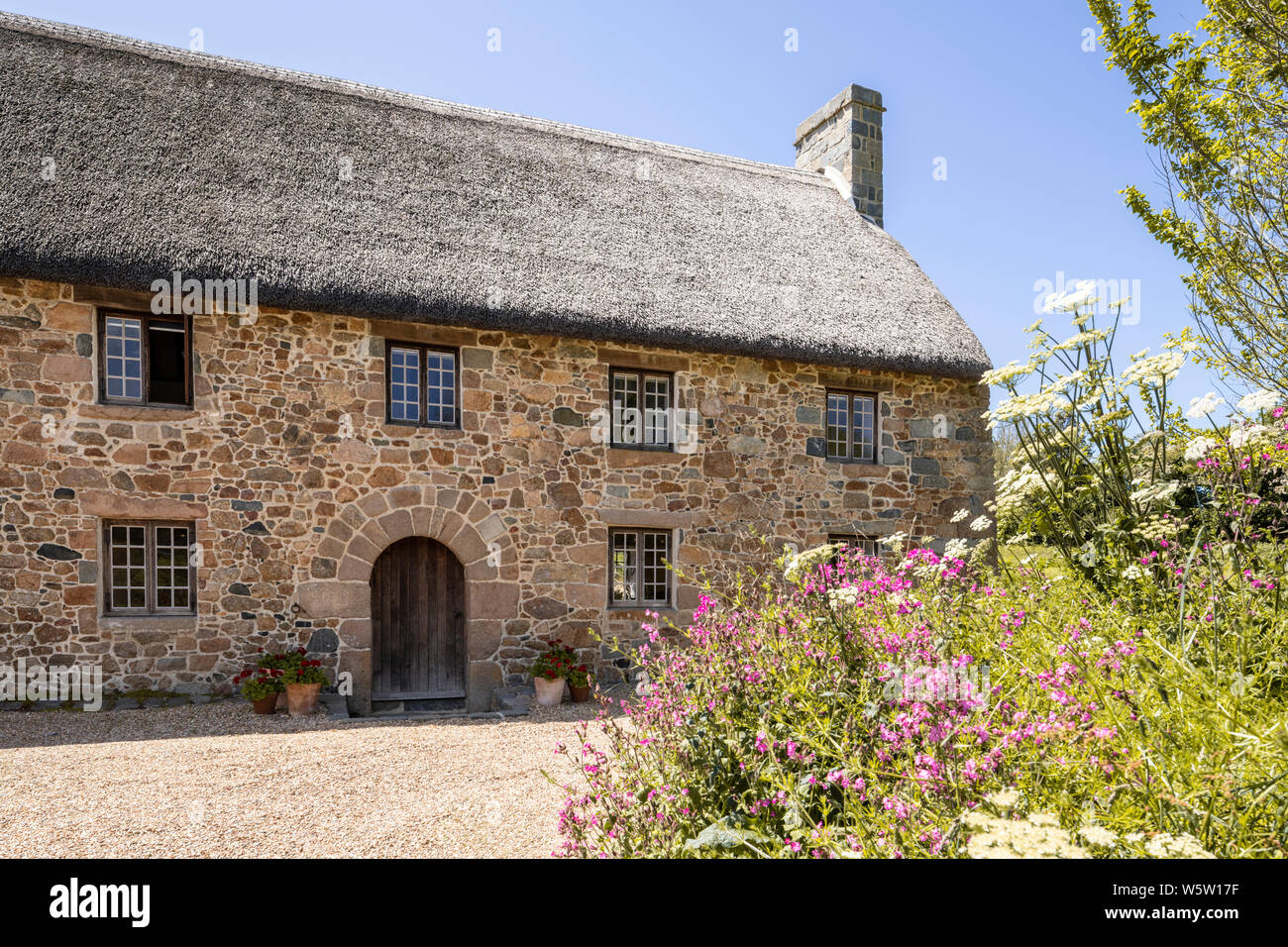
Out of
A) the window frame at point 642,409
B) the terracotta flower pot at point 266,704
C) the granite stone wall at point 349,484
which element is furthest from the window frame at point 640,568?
the terracotta flower pot at point 266,704

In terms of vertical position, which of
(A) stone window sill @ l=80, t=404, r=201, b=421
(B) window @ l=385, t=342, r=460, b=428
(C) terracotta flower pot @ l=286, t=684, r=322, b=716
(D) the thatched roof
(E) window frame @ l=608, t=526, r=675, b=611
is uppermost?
(D) the thatched roof

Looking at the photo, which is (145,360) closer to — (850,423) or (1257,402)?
(850,423)

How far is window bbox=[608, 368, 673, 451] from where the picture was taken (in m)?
8.09

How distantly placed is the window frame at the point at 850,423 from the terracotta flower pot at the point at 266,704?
597cm

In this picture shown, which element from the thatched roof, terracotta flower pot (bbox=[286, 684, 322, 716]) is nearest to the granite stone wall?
the thatched roof

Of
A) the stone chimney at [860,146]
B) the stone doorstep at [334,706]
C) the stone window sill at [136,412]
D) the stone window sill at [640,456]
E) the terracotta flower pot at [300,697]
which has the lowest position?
the stone doorstep at [334,706]

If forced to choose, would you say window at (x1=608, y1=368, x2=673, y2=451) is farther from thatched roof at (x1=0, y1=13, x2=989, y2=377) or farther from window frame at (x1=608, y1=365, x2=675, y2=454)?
thatched roof at (x1=0, y1=13, x2=989, y2=377)

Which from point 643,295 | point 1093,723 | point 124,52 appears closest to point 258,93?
point 124,52

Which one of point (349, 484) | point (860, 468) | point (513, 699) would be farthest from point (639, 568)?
point (349, 484)

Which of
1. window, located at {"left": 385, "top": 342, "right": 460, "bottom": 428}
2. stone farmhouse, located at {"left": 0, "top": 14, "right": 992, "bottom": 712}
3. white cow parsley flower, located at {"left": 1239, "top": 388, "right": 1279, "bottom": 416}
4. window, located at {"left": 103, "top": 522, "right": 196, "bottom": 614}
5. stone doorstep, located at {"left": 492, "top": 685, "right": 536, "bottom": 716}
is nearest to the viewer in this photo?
white cow parsley flower, located at {"left": 1239, "top": 388, "right": 1279, "bottom": 416}

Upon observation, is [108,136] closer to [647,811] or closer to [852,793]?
[647,811]

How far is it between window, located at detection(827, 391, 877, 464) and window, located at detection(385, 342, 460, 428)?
164 inches

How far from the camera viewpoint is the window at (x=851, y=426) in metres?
8.88

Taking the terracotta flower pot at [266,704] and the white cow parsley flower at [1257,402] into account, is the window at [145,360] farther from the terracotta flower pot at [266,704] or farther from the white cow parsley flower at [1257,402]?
the white cow parsley flower at [1257,402]
